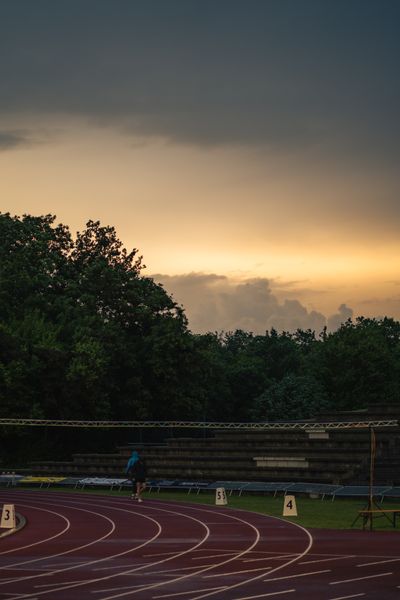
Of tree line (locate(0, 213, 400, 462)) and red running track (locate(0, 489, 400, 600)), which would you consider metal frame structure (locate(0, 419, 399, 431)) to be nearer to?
tree line (locate(0, 213, 400, 462))

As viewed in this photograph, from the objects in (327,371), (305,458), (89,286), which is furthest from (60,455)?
(327,371)

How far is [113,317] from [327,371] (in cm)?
2088

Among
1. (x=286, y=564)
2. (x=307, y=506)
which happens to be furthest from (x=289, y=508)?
(x=286, y=564)

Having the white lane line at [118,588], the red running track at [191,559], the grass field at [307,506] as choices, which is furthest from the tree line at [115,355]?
the white lane line at [118,588]

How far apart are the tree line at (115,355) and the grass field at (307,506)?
38.3ft

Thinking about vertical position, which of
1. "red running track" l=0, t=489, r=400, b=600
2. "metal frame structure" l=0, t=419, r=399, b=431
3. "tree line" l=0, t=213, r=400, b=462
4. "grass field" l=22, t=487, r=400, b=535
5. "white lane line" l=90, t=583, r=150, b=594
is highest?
"tree line" l=0, t=213, r=400, b=462

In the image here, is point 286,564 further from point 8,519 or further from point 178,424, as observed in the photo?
point 178,424

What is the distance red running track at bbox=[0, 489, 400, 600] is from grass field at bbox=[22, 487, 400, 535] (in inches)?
45.7

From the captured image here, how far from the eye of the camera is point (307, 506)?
36688 millimetres

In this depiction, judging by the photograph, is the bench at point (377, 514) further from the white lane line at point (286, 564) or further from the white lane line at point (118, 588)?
the white lane line at point (118, 588)

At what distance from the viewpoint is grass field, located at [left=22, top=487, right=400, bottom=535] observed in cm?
2998

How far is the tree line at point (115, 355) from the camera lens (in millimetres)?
58562

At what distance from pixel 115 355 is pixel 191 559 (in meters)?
41.6

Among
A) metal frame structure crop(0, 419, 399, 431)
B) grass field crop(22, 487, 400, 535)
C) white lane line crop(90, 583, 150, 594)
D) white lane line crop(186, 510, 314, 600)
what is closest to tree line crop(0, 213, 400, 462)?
metal frame structure crop(0, 419, 399, 431)
